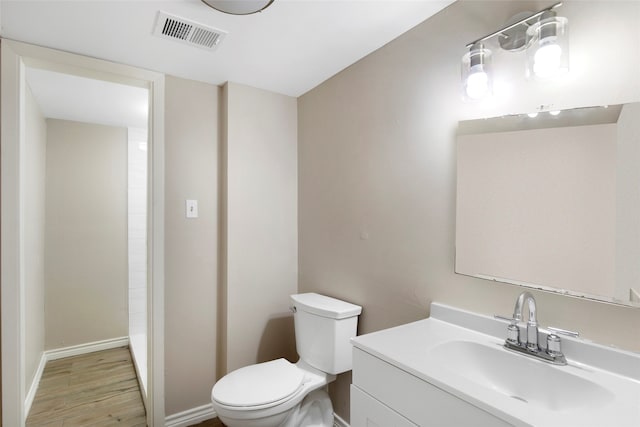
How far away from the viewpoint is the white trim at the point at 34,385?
2166 mm

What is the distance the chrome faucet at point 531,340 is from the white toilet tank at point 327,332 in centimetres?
80

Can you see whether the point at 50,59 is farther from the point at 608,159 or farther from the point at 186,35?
the point at 608,159

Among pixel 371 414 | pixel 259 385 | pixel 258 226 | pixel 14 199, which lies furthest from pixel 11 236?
pixel 371 414

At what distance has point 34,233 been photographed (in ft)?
7.64

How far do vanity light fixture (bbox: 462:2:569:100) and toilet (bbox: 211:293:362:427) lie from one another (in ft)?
4.01

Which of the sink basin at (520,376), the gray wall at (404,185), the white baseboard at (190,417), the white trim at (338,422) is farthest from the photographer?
the white baseboard at (190,417)

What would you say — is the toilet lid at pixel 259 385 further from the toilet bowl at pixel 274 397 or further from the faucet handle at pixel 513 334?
the faucet handle at pixel 513 334

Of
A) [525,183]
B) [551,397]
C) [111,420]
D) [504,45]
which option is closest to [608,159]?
[525,183]

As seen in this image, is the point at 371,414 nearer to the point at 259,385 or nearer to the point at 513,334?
the point at 513,334

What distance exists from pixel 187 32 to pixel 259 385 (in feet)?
5.77

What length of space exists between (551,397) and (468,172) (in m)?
0.79

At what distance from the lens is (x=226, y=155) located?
84.1 inches

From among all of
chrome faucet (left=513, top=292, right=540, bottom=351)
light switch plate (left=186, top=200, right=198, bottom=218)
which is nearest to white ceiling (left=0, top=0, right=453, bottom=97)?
light switch plate (left=186, top=200, right=198, bottom=218)

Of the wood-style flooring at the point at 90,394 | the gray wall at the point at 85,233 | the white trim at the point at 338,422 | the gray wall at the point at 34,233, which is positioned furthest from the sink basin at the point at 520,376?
the gray wall at the point at 85,233
